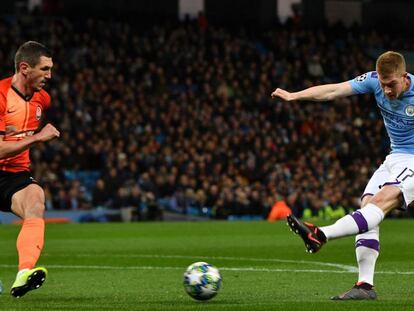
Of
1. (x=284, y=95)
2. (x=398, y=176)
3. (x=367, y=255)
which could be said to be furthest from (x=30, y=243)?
(x=398, y=176)

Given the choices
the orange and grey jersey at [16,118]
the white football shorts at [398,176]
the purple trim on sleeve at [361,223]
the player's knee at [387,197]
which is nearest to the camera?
the purple trim on sleeve at [361,223]

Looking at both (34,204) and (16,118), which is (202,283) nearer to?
(34,204)

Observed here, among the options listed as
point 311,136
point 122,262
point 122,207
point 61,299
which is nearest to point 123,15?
point 311,136

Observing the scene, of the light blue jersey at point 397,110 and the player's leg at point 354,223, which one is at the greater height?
the light blue jersey at point 397,110

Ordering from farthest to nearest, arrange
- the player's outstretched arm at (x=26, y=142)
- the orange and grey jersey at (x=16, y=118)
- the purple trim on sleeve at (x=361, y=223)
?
the orange and grey jersey at (x=16, y=118) < the player's outstretched arm at (x=26, y=142) < the purple trim on sleeve at (x=361, y=223)

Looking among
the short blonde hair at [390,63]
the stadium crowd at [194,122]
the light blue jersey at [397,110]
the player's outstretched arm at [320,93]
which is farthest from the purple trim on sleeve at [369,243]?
the stadium crowd at [194,122]

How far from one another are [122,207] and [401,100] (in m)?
20.4

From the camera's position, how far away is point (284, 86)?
38156 millimetres

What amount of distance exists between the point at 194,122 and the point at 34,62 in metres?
24.3

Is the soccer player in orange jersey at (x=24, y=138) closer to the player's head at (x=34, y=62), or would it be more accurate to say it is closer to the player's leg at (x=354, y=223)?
the player's head at (x=34, y=62)

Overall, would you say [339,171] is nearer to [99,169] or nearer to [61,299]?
[99,169]

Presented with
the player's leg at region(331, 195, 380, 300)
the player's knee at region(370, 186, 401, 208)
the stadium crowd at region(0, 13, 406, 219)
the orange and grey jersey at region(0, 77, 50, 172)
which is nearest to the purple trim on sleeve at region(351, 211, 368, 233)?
the player's knee at region(370, 186, 401, 208)

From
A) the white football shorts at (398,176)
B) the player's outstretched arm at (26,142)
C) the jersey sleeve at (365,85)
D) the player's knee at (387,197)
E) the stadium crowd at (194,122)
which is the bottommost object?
the stadium crowd at (194,122)

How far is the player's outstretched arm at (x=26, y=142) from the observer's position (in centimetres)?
948
